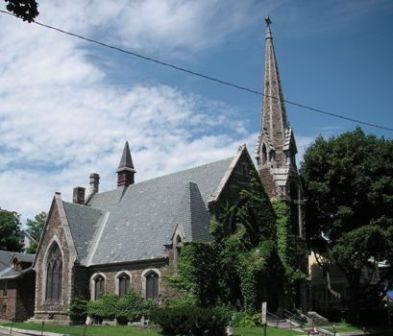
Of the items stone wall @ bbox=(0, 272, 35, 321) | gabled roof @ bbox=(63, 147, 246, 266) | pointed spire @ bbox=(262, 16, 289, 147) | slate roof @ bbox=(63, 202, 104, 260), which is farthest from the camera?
pointed spire @ bbox=(262, 16, 289, 147)

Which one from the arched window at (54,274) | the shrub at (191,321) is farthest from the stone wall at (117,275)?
the shrub at (191,321)

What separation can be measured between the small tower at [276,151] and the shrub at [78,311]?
15867mm

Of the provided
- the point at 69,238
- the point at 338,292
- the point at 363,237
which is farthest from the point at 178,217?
the point at 338,292

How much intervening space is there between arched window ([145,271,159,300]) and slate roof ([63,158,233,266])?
1.18 metres

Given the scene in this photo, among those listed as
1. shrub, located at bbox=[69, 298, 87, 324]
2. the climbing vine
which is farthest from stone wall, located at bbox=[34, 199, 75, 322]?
the climbing vine

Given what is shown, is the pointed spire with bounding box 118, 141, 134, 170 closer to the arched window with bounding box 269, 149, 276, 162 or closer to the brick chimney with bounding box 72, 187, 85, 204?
the brick chimney with bounding box 72, 187, 85, 204

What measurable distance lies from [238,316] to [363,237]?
1137 cm

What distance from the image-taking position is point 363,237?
121 feet

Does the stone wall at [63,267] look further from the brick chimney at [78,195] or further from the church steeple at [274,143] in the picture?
the church steeple at [274,143]

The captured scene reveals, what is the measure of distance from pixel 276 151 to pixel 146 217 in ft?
39.0

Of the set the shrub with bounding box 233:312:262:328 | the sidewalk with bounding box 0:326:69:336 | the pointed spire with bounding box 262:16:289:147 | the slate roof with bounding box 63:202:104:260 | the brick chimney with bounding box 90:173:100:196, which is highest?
the pointed spire with bounding box 262:16:289:147

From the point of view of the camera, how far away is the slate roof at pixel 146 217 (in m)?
33.5

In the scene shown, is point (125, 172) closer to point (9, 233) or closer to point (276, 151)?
point (276, 151)

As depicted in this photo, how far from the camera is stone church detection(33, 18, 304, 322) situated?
33.7 m
